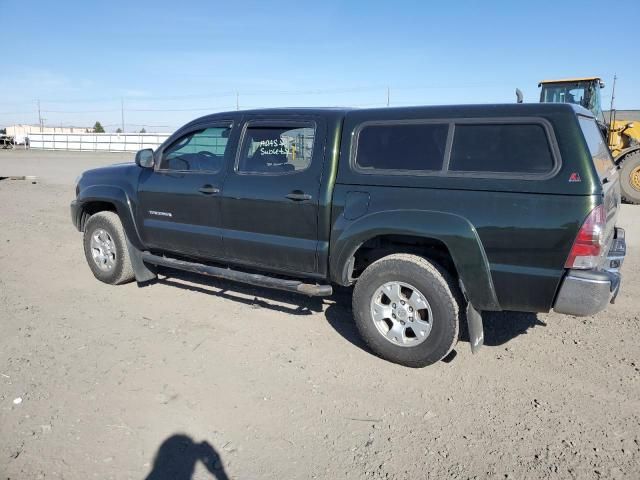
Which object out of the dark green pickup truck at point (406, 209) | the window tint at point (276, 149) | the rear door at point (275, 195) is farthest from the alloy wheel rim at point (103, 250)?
the window tint at point (276, 149)

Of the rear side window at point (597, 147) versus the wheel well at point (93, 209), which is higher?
the rear side window at point (597, 147)

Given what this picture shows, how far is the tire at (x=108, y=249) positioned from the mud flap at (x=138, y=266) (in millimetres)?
44

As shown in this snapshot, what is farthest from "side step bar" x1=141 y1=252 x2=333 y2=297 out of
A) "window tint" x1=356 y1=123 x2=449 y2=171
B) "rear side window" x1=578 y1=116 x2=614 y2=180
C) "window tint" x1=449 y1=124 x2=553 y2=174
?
"rear side window" x1=578 y1=116 x2=614 y2=180

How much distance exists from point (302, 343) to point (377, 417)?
122cm

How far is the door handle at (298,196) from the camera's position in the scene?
411 centimetres

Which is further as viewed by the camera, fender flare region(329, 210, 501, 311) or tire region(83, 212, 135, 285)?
tire region(83, 212, 135, 285)

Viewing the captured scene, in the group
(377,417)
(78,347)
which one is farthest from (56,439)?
(377,417)

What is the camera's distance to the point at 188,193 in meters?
4.87

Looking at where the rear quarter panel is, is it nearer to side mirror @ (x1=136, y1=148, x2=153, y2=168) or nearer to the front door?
the front door

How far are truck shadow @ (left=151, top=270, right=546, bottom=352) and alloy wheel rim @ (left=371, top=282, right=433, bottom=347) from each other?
0.38m

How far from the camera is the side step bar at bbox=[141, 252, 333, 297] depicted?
4.21 m

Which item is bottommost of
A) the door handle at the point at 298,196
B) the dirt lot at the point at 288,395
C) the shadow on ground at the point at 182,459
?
the shadow on ground at the point at 182,459

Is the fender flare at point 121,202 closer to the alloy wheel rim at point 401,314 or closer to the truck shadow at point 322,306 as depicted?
the truck shadow at point 322,306

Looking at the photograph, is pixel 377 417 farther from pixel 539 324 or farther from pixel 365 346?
pixel 539 324
